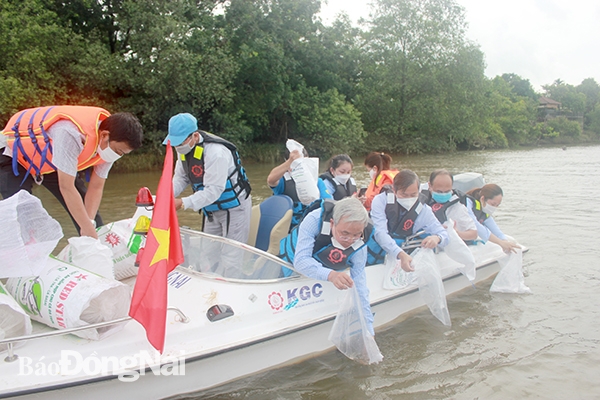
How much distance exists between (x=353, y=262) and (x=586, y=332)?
2339mm

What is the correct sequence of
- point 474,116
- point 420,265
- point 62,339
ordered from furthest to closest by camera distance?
point 474,116, point 420,265, point 62,339

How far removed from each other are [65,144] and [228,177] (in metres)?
1.18

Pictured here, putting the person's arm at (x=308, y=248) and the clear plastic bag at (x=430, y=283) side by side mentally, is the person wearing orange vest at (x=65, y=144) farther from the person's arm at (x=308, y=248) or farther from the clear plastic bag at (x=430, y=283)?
the clear plastic bag at (x=430, y=283)

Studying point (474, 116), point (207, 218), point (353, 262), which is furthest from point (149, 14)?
point (474, 116)

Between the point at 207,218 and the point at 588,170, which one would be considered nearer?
the point at 207,218

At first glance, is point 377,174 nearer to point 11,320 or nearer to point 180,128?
point 180,128

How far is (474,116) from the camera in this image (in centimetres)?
2888

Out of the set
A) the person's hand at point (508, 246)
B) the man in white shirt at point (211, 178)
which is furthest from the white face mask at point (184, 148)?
the person's hand at point (508, 246)

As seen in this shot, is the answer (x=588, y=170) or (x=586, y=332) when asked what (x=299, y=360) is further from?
(x=588, y=170)

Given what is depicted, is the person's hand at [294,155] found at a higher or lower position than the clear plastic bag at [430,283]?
higher

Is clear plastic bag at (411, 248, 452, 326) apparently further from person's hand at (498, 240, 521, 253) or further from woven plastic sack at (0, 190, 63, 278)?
woven plastic sack at (0, 190, 63, 278)

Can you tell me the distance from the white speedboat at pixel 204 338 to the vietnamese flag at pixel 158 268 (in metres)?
0.23

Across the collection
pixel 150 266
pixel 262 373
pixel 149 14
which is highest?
pixel 149 14

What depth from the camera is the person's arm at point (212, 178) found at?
342 centimetres
